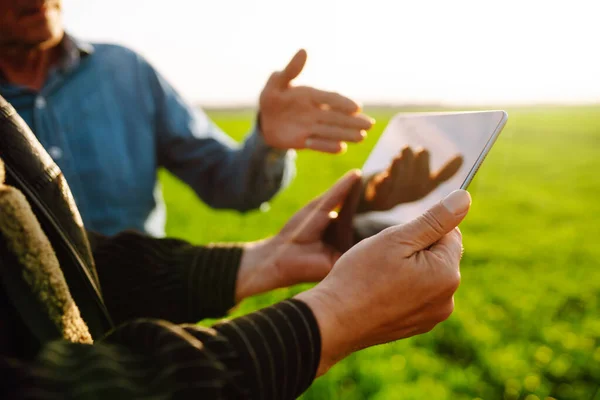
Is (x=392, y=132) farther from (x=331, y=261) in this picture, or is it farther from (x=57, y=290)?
(x=57, y=290)

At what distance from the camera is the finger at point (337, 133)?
6.38 feet

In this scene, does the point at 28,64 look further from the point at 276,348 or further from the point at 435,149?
the point at 276,348

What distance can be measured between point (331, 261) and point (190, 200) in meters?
8.20

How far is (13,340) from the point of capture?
0.94 meters

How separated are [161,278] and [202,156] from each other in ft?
4.44

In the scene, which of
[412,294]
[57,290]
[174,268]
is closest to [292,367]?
[412,294]

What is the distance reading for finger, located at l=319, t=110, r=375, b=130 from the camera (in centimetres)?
194

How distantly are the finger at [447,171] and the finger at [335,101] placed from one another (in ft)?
1.55

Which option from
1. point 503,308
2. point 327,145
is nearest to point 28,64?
point 327,145

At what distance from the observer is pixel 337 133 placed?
196cm

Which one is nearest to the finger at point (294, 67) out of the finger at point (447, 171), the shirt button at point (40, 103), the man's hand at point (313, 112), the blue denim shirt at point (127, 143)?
the man's hand at point (313, 112)

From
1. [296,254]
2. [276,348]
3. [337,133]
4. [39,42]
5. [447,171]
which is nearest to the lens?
[276,348]

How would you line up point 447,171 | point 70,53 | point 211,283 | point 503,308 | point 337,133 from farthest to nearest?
point 503,308
point 70,53
point 337,133
point 211,283
point 447,171

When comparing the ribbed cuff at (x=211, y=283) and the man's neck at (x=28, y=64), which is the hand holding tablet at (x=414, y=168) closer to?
the ribbed cuff at (x=211, y=283)
